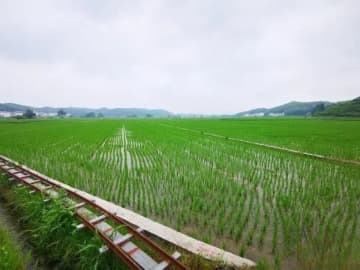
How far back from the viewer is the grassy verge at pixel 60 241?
8.63 feet

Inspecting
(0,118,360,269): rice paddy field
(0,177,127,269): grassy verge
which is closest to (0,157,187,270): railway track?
(0,177,127,269): grassy verge

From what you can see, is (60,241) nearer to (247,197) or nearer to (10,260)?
(10,260)

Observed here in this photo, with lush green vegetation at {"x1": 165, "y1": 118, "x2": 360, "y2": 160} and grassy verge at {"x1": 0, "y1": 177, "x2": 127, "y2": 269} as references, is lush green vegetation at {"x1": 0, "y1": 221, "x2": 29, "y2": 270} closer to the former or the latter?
grassy verge at {"x1": 0, "y1": 177, "x2": 127, "y2": 269}

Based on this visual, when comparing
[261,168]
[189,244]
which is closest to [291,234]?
[189,244]

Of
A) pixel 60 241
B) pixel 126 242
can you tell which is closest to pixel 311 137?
pixel 126 242

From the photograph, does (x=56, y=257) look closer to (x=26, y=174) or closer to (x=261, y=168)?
(x=26, y=174)

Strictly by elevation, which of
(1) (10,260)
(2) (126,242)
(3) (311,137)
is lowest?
(3) (311,137)

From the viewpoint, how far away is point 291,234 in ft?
11.3

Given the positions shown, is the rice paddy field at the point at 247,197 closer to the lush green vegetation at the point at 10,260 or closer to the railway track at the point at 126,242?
the railway track at the point at 126,242

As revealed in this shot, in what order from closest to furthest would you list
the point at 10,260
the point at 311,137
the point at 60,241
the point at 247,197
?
1. the point at 10,260
2. the point at 60,241
3. the point at 247,197
4. the point at 311,137

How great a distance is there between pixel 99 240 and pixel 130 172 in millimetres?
4506

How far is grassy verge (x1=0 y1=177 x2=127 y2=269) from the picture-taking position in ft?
8.63

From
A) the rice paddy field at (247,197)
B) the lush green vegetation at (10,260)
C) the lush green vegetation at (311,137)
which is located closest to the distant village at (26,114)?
the lush green vegetation at (311,137)

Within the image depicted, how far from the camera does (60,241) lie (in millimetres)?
3111
